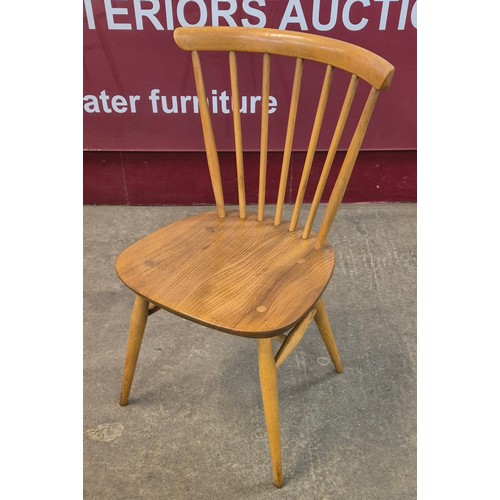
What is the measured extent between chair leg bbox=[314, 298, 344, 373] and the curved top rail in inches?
23.1

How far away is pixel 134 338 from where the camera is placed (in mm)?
1421

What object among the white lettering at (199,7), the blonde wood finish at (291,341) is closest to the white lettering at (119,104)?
the white lettering at (199,7)

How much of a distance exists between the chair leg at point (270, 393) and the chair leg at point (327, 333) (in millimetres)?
280

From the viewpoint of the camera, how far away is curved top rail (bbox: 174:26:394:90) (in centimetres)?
120

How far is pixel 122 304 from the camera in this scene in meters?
1.88

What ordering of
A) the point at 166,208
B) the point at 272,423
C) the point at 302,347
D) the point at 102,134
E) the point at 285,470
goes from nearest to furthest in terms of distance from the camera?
the point at 272,423 < the point at 285,470 < the point at 302,347 < the point at 102,134 < the point at 166,208

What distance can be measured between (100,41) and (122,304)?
2.90 feet

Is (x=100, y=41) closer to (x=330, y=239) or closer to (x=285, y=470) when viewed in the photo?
(x=330, y=239)

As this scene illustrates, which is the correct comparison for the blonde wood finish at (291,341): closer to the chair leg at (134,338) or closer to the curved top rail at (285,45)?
the chair leg at (134,338)

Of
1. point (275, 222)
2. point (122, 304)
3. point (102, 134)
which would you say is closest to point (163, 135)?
point (102, 134)

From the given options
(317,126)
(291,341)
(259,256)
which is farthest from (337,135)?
(291,341)

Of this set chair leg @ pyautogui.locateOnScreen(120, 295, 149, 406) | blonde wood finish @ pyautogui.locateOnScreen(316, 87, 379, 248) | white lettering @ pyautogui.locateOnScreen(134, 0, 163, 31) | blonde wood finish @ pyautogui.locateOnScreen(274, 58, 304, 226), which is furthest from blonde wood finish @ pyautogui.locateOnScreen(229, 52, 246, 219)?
white lettering @ pyautogui.locateOnScreen(134, 0, 163, 31)

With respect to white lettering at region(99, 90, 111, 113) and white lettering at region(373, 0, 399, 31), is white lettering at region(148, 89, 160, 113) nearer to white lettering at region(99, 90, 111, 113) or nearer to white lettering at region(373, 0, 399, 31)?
white lettering at region(99, 90, 111, 113)

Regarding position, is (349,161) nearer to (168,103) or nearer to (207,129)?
(207,129)
